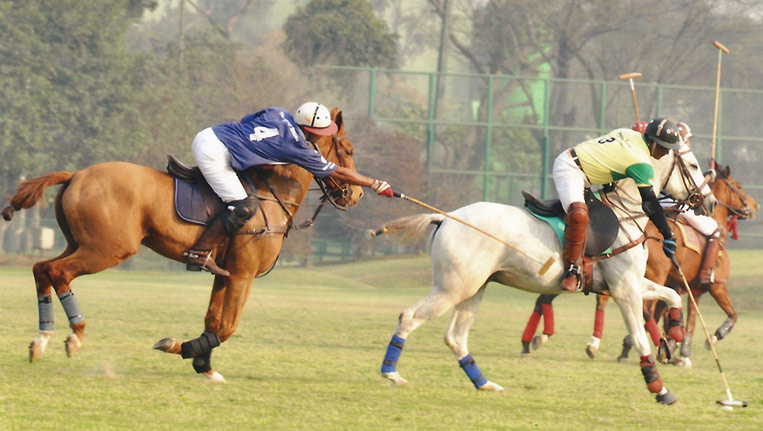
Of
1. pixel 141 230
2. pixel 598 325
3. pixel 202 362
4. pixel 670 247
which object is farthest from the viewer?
pixel 598 325

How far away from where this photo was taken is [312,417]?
806 centimetres

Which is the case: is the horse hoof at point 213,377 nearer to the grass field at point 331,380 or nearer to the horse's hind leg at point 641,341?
the grass field at point 331,380

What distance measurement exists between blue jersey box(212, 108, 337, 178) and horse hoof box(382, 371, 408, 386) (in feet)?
5.62

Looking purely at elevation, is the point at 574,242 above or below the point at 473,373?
above

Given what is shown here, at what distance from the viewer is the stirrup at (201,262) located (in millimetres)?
9250

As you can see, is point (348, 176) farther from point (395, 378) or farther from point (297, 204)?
point (395, 378)

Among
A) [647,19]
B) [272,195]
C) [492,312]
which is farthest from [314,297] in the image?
[647,19]

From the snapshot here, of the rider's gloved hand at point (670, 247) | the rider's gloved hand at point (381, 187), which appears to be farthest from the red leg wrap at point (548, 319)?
the rider's gloved hand at point (381, 187)

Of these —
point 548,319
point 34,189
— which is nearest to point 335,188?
point 34,189

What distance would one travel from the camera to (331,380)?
1012 cm

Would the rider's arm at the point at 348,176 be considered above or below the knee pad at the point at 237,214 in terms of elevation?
above

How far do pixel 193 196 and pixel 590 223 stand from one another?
10.6ft

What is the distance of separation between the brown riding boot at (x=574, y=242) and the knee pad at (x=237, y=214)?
2534mm

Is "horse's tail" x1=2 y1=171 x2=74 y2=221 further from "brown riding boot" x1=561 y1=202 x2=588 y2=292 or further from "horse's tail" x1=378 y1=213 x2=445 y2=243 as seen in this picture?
"brown riding boot" x1=561 y1=202 x2=588 y2=292
